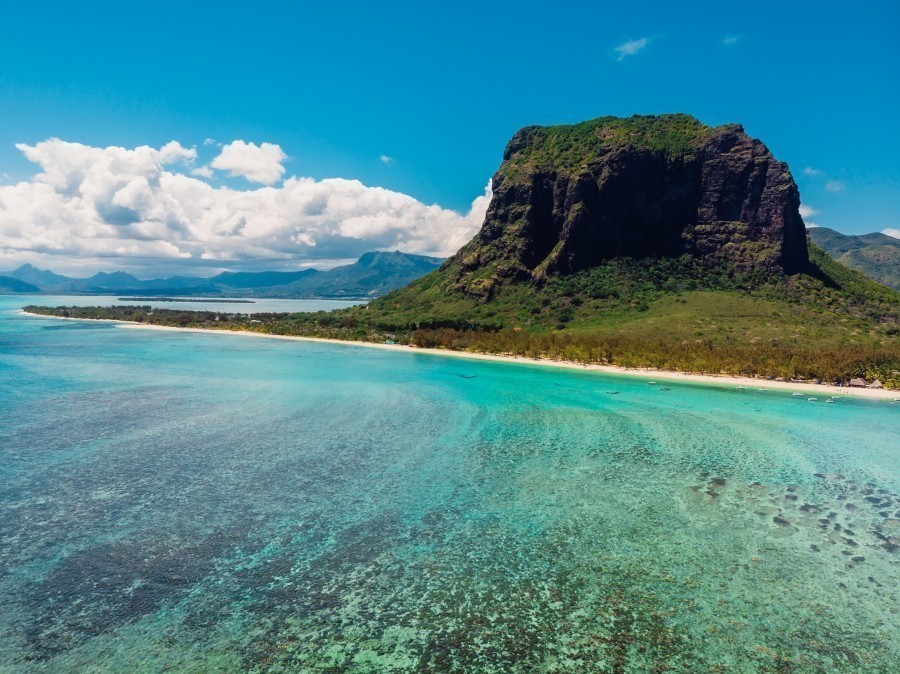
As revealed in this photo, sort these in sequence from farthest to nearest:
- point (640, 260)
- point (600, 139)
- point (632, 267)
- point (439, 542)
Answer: point (600, 139)
point (640, 260)
point (632, 267)
point (439, 542)

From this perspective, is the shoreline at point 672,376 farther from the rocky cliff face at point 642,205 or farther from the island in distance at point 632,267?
the rocky cliff face at point 642,205

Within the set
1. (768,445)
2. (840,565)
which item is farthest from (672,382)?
(840,565)

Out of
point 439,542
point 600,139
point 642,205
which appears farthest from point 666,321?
point 439,542

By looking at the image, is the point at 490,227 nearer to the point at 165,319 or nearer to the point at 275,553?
the point at 165,319

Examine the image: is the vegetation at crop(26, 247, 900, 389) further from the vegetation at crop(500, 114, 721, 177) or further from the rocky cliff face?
the vegetation at crop(500, 114, 721, 177)

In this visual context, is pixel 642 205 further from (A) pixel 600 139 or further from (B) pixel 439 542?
(B) pixel 439 542

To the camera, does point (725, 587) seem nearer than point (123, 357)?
Yes

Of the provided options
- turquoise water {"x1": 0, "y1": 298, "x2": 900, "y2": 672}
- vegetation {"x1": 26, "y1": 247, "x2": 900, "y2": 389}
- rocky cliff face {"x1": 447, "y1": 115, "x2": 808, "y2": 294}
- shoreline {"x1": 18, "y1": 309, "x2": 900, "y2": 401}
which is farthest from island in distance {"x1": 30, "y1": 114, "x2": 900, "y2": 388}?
turquoise water {"x1": 0, "y1": 298, "x2": 900, "y2": 672}

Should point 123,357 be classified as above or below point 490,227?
below
